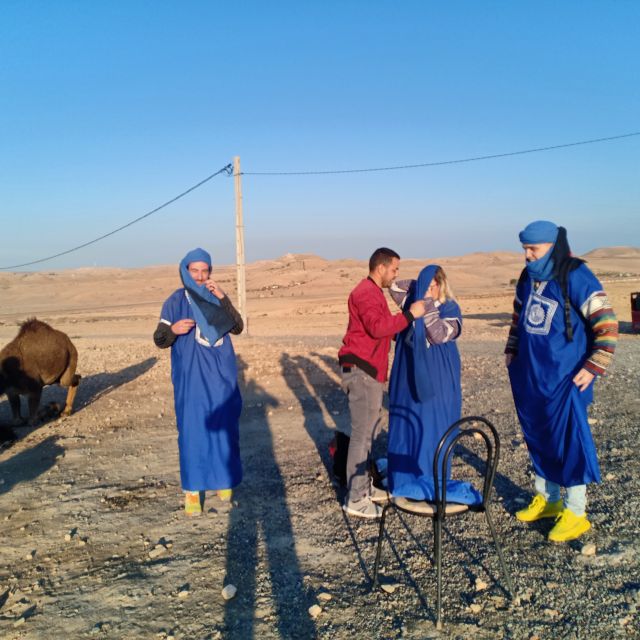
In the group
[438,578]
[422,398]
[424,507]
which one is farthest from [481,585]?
[422,398]

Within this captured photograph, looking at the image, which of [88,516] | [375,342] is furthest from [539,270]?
[88,516]

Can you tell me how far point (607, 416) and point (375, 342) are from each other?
400 centimetres

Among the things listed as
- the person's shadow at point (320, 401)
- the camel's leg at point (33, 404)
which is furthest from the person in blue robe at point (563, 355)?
the camel's leg at point (33, 404)

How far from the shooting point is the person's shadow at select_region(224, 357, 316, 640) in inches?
131

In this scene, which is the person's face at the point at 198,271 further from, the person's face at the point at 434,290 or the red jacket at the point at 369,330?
the person's face at the point at 434,290

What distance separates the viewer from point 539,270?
160 inches

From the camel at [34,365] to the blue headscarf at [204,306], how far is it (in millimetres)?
4727

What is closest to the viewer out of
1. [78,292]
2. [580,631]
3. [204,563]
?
[580,631]

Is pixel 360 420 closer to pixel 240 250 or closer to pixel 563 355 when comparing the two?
pixel 563 355

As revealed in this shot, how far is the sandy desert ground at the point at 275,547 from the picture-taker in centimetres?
331

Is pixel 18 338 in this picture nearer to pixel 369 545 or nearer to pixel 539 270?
pixel 369 545

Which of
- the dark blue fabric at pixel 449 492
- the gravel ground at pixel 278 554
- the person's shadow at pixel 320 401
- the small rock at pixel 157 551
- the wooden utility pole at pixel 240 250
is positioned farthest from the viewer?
the wooden utility pole at pixel 240 250

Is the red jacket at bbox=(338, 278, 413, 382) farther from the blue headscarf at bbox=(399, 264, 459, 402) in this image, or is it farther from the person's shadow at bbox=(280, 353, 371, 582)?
the person's shadow at bbox=(280, 353, 371, 582)

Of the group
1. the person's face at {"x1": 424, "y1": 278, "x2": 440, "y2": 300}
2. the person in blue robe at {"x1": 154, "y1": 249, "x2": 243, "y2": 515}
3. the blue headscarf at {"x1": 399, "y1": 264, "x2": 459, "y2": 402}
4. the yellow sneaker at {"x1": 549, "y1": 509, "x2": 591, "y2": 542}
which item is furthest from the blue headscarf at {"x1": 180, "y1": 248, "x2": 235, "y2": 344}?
the yellow sneaker at {"x1": 549, "y1": 509, "x2": 591, "y2": 542}
